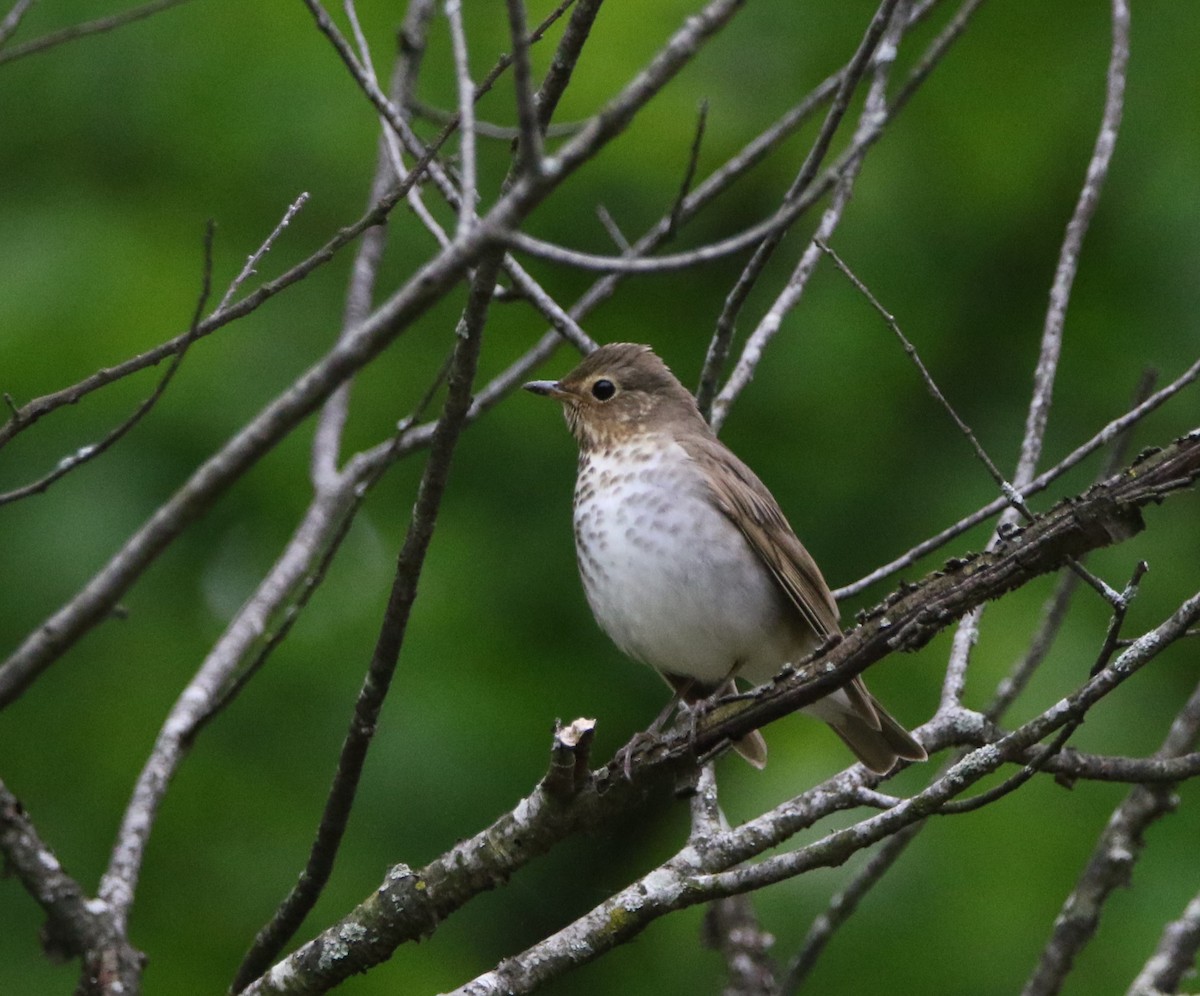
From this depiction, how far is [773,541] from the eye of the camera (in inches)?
215

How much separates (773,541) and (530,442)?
2.39 metres

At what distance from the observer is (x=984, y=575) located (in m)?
3.64

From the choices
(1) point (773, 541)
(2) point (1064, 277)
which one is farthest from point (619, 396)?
(2) point (1064, 277)

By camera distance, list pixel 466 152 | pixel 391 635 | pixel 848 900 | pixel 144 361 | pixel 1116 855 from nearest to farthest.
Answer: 1. pixel 466 152
2. pixel 144 361
3. pixel 391 635
4. pixel 848 900
5. pixel 1116 855

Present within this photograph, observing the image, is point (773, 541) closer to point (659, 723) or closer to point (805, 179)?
point (659, 723)

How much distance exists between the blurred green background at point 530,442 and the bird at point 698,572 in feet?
3.69

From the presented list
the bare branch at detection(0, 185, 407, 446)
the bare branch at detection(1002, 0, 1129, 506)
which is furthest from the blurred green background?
the bare branch at detection(0, 185, 407, 446)

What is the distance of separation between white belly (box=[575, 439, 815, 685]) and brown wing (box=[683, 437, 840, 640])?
0.05 meters

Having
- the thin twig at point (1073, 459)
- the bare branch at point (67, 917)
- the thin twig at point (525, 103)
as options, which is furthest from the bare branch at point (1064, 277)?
the bare branch at point (67, 917)

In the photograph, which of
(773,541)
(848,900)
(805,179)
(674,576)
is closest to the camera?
(805,179)

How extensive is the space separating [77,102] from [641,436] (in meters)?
4.11

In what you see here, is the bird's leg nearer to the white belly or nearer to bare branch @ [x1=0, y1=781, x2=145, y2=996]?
the white belly

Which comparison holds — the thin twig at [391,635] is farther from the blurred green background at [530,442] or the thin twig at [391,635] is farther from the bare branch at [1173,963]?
the blurred green background at [530,442]

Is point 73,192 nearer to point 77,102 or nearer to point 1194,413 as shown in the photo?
point 77,102
